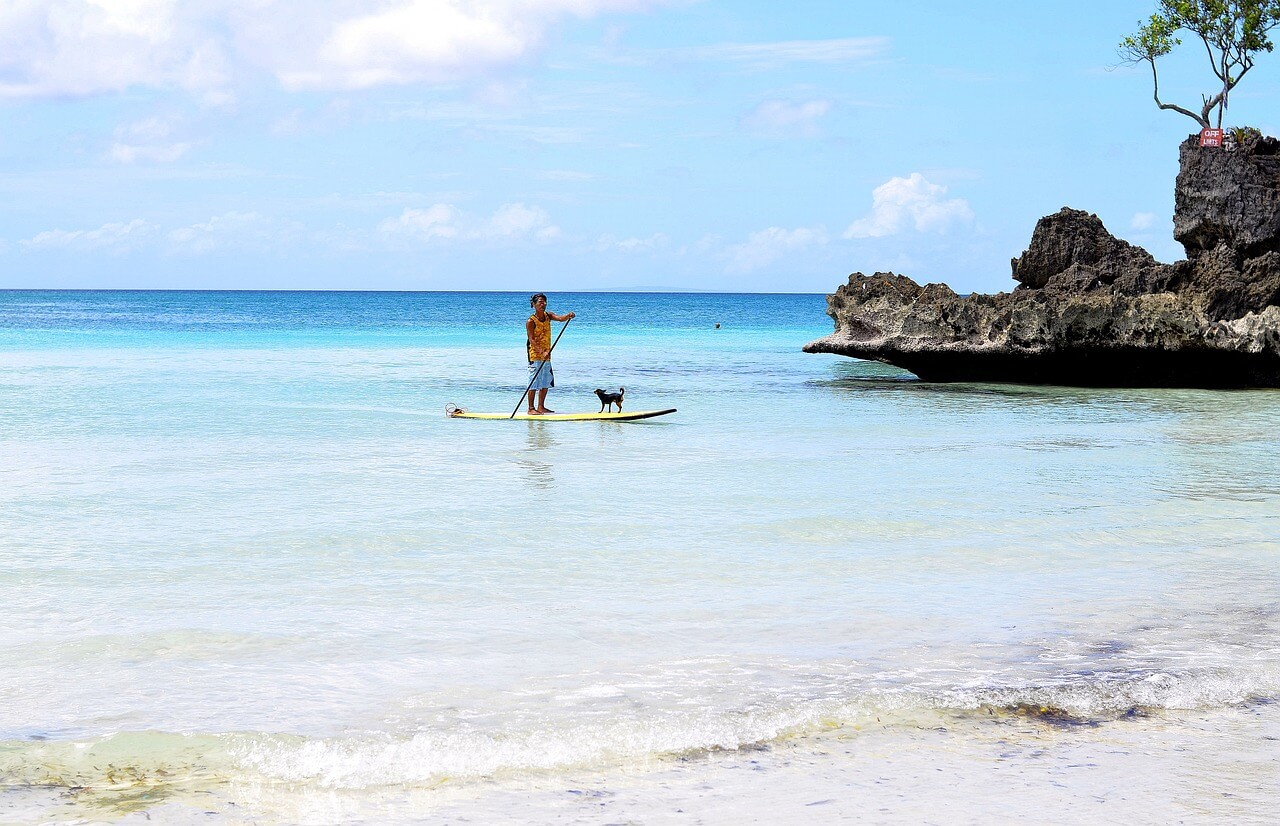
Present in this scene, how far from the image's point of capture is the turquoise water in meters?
3.96

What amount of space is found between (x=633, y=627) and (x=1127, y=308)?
17.9m

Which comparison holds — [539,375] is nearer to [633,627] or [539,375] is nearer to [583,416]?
[583,416]

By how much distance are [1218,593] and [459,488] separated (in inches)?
240

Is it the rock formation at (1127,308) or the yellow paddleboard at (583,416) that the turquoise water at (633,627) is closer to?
the yellow paddleboard at (583,416)

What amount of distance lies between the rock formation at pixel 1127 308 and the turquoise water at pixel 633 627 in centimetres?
763

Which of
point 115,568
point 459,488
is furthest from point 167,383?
point 115,568

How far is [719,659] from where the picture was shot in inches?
210

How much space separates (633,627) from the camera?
19.3 feet

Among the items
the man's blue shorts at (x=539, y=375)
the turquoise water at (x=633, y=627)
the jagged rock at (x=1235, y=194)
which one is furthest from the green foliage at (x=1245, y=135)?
the man's blue shorts at (x=539, y=375)

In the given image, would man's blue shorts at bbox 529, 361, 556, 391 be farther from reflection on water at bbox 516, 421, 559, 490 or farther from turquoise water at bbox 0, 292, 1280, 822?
turquoise water at bbox 0, 292, 1280, 822

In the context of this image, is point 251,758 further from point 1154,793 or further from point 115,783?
point 1154,793

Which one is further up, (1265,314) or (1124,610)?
(1265,314)

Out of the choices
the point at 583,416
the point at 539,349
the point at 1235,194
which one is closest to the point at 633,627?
the point at 583,416

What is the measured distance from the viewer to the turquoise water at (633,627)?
3.96 m
